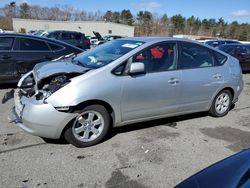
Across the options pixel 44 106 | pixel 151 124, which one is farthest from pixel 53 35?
pixel 44 106

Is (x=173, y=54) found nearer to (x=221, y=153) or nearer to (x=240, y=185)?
(x=221, y=153)

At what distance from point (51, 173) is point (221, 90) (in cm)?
369

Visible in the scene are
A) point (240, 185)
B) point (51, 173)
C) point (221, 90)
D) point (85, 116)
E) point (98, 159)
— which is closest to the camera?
point (240, 185)

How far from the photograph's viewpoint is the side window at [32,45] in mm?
7617

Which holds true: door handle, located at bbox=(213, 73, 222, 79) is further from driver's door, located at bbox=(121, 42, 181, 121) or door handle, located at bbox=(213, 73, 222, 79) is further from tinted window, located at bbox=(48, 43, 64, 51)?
tinted window, located at bbox=(48, 43, 64, 51)

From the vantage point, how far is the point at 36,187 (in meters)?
3.20

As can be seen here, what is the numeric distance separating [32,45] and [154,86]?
4.37m

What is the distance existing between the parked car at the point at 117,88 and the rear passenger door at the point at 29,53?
275cm

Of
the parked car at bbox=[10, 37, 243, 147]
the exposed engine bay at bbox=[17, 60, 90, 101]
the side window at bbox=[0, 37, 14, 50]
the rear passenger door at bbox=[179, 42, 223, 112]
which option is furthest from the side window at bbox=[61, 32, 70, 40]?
the exposed engine bay at bbox=[17, 60, 90, 101]

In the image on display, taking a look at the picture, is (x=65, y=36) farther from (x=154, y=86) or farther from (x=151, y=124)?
(x=154, y=86)

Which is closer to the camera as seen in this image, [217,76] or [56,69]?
[56,69]

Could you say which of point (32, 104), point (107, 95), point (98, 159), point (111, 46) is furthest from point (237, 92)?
point (32, 104)

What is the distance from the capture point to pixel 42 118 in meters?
3.86

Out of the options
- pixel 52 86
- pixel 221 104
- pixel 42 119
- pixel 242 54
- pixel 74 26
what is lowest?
pixel 221 104
